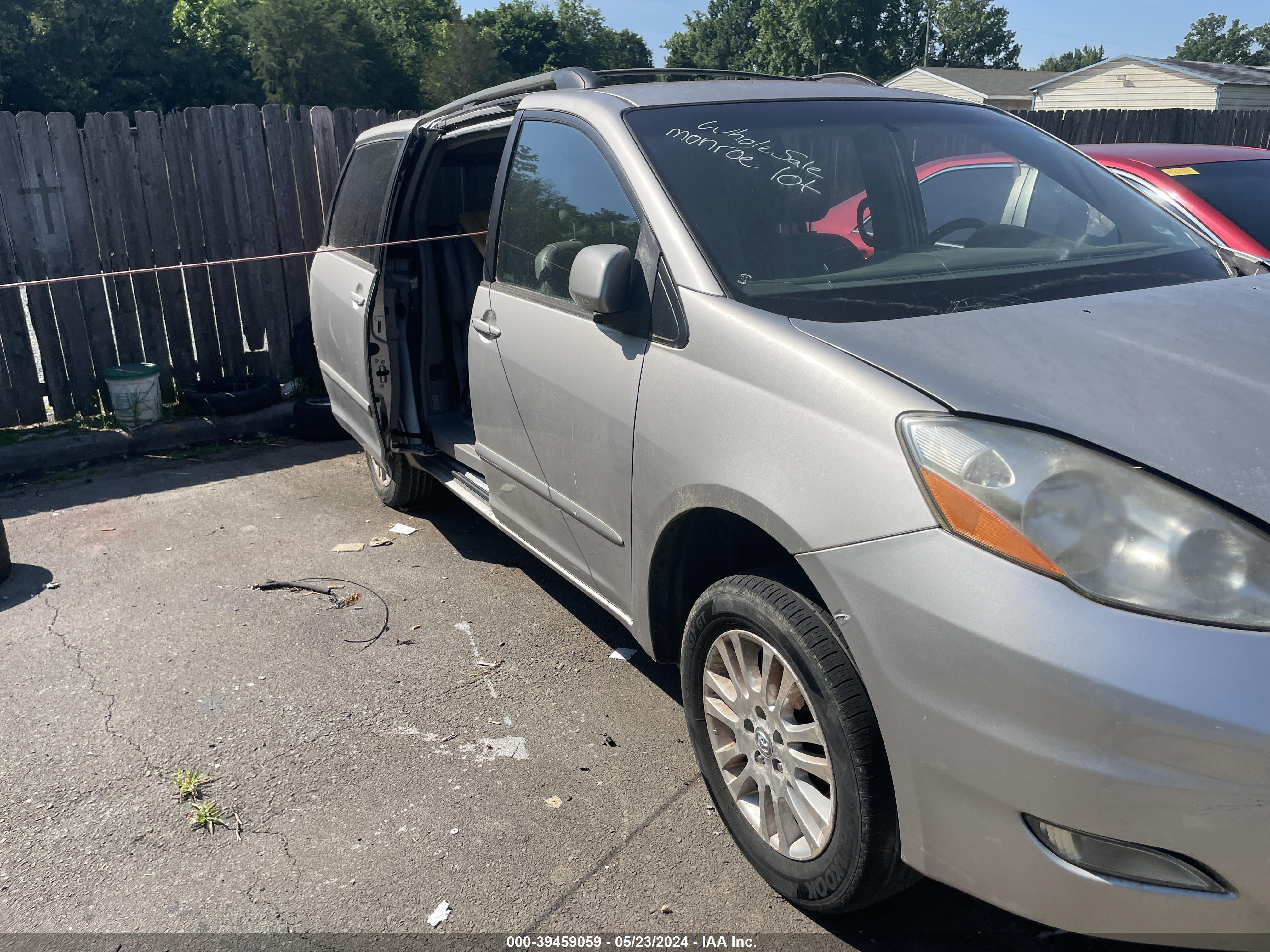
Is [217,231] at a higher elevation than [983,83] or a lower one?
lower

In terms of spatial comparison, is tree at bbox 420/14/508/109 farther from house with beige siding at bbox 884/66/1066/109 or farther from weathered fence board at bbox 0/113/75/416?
weathered fence board at bbox 0/113/75/416

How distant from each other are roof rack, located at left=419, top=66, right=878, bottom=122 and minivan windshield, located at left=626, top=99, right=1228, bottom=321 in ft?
1.38

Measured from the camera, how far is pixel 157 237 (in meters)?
7.21

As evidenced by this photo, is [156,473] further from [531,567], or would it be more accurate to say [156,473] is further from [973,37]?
[973,37]

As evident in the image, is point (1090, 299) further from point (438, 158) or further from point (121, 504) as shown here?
point (121, 504)

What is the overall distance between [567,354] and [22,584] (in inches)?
126

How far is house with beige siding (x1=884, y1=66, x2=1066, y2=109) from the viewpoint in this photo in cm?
4800

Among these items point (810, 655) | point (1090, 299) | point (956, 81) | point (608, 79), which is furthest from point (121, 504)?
point (956, 81)

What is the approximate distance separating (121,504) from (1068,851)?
5.53 m

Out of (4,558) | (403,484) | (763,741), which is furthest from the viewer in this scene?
(403,484)

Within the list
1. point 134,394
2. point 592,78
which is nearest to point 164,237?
point 134,394

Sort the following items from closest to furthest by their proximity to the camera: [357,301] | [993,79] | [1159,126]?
[357,301]
[1159,126]
[993,79]

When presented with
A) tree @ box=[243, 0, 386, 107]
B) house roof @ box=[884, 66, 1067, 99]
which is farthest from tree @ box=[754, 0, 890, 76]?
tree @ box=[243, 0, 386, 107]

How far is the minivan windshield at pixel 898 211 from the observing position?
103 inches
